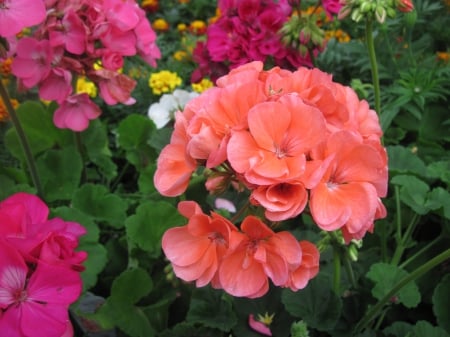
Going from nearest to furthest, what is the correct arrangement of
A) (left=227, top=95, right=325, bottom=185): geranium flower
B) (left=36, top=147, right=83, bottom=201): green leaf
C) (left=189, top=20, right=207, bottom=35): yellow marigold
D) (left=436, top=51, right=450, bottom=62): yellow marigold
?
(left=227, top=95, right=325, bottom=185): geranium flower, (left=36, top=147, right=83, bottom=201): green leaf, (left=436, top=51, right=450, bottom=62): yellow marigold, (left=189, top=20, right=207, bottom=35): yellow marigold

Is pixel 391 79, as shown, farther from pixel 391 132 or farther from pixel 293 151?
pixel 293 151

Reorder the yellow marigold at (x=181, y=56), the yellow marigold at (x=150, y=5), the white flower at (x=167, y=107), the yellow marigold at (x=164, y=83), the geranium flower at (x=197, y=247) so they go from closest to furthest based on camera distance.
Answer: the geranium flower at (x=197, y=247) < the white flower at (x=167, y=107) < the yellow marigold at (x=164, y=83) < the yellow marigold at (x=181, y=56) < the yellow marigold at (x=150, y=5)

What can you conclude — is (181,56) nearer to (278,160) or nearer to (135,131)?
(135,131)

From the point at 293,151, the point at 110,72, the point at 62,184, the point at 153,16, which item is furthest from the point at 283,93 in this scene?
the point at 153,16

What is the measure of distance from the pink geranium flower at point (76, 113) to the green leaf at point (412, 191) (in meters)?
0.86

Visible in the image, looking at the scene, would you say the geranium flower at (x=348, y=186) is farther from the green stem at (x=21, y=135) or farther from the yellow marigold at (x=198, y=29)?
the yellow marigold at (x=198, y=29)

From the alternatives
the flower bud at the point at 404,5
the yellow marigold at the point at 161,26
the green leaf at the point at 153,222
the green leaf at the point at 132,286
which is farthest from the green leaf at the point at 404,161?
the yellow marigold at the point at 161,26

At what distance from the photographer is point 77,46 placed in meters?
1.48

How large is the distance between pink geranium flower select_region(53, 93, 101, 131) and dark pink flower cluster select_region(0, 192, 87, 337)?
0.63 metres

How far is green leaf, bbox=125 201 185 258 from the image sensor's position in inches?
61.2

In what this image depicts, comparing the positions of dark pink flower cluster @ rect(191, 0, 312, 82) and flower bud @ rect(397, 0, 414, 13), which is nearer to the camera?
flower bud @ rect(397, 0, 414, 13)

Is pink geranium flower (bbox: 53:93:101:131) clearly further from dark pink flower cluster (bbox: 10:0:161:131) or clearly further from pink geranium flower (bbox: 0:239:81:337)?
pink geranium flower (bbox: 0:239:81:337)

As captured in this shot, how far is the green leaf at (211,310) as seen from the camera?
1.26m

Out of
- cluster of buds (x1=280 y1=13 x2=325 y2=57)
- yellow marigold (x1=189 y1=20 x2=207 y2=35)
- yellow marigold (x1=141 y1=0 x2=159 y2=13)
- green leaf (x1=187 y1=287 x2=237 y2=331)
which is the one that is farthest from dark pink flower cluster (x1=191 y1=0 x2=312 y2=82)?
yellow marigold (x1=141 y1=0 x2=159 y2=13)
